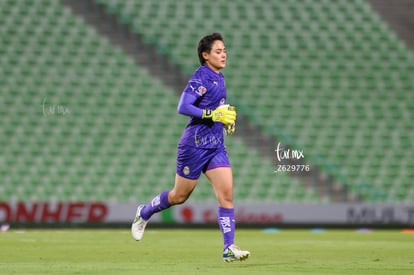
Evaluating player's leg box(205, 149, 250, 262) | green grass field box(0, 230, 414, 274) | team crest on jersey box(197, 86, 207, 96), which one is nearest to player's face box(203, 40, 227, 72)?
team crest on jersey box(197, 86, 207, 96)

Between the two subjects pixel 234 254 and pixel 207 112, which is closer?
pixel 234 254

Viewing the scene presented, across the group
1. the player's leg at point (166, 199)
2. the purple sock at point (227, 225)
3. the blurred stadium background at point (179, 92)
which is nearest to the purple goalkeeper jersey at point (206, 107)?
the player's leg at point (166, 199)

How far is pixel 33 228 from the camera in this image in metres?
15.5

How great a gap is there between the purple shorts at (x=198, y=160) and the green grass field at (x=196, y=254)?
2.81ft

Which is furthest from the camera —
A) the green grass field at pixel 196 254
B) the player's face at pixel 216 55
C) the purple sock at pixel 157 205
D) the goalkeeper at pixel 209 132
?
the purple sock at pixel 157 205

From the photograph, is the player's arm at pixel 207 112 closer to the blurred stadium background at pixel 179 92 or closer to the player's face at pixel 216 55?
the player's face at pixel 216 55

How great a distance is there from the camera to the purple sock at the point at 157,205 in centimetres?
898

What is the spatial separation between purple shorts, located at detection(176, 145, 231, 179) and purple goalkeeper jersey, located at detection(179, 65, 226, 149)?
0.17 feet

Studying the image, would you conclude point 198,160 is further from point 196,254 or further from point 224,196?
point 196,254

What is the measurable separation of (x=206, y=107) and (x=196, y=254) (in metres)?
1.86

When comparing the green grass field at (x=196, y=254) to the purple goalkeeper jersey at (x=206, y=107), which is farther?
the purple goalkeeper jersey at (x=206, y=107)

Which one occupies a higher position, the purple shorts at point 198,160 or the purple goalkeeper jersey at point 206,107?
the purple goalkeeper jersey at point 206,107

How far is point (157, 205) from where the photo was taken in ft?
29.9

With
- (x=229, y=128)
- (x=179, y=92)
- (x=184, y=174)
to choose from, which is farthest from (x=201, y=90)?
(x=179, y=92)
